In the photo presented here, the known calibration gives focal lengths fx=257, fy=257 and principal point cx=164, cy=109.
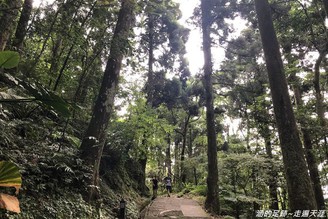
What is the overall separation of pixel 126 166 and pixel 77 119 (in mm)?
3806

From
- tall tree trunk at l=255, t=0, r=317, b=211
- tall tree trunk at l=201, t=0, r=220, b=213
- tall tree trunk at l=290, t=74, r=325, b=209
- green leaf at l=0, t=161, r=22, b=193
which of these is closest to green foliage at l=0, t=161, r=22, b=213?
green leaf at l=0, t=161, r=22, b=193

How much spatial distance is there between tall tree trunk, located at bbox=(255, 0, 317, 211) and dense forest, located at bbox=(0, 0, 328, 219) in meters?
0.02

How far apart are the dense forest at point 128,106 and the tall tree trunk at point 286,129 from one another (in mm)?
20

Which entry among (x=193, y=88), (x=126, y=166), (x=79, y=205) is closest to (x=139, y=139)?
(x=126, y=166)

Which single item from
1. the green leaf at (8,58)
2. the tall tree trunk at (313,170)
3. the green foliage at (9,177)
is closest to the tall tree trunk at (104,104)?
the green foliage at (9,177)

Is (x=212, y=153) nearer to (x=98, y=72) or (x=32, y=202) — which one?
(x=98, y=72)

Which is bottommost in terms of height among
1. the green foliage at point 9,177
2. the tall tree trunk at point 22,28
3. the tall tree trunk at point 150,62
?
the green foliage at point 9,177

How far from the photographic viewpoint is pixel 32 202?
4184 millimetres

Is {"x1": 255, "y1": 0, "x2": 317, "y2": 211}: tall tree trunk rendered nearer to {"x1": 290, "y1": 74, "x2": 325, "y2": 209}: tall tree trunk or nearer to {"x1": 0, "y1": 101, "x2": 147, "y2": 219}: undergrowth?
{"x1": 0, "y1": 101, "x2": 147, "y2": 219}: undergrowth

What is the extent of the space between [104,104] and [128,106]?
6097 mm

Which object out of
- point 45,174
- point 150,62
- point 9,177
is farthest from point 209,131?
point 150,62

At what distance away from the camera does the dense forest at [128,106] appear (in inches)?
187

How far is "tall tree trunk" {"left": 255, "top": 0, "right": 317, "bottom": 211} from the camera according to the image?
471 cm

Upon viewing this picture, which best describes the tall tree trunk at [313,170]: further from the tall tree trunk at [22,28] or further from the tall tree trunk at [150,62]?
the tall tree trunk at [150,62]
